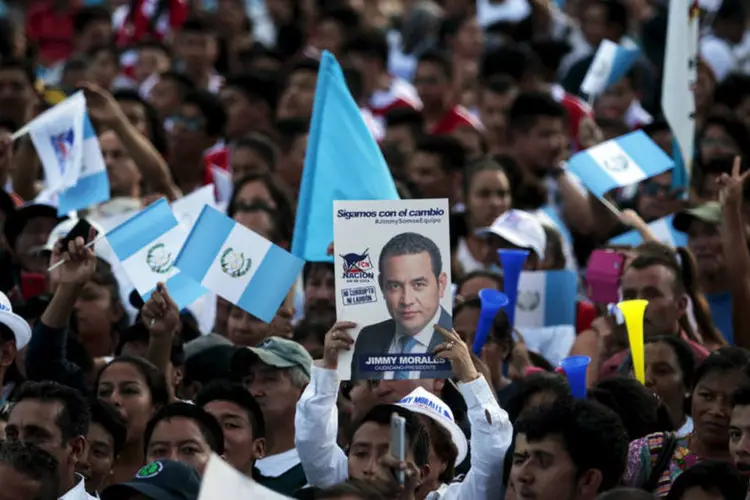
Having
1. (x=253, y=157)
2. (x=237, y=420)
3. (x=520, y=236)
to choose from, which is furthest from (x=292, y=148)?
(x=237, y=420)

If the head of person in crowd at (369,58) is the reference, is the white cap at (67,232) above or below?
above

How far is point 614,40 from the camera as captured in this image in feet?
54.1

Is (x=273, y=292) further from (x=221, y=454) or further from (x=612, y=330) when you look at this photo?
(x=612, y=330)

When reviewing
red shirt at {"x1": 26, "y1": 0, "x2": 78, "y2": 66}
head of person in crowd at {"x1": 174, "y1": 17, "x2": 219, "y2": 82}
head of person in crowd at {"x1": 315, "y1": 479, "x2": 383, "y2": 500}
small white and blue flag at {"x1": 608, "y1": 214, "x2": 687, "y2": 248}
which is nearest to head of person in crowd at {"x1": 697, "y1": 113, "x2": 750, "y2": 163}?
small white and blue flag at {"x1": 608, "y1": 214, "x2": 687, "y2": 248}

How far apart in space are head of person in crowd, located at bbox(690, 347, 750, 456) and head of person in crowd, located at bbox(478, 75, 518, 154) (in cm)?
706

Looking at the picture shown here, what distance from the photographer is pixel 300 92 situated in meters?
15.1

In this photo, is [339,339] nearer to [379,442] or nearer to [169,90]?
[379,442]

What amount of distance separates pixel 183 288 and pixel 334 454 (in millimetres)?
1847

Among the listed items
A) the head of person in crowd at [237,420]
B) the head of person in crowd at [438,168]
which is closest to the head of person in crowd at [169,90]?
the head of person in crowd at [438,168]

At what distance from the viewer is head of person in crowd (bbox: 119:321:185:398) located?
970 centimetres

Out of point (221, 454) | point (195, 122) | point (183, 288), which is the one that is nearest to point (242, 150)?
point (195, 122)

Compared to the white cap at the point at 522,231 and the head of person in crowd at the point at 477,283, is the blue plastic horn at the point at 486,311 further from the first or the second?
the white cap at the point at 522,231

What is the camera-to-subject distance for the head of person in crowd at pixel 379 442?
777 cm

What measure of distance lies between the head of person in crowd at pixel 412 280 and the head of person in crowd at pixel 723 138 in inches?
200
